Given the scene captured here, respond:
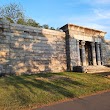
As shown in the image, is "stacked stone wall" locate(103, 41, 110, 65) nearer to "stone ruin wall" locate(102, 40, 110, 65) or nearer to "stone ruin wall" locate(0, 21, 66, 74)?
"stone ruin wall" locate(102, 40, 110, 65)

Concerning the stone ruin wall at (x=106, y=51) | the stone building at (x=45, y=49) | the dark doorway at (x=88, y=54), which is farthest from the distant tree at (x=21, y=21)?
the stone ruin wall at (x=106, y=51)

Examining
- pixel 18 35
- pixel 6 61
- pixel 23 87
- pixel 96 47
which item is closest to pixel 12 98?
pixel 23 87

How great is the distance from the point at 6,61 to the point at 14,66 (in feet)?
2.59

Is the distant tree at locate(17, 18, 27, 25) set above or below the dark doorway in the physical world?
above

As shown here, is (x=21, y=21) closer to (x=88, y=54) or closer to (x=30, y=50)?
(x=88, y=54)

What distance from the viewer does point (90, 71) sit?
52.3 feet

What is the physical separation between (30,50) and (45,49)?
1.59 meters

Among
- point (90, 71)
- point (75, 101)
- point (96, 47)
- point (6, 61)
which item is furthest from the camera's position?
point (96, 47)

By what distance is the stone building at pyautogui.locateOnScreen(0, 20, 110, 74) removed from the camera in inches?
523

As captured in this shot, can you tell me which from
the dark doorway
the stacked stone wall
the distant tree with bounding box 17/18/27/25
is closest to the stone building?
the dark doorway

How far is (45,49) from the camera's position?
15.5m

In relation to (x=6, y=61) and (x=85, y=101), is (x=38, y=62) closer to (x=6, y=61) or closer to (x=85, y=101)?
(x=6, y=61)

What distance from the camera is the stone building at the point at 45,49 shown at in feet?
43.6

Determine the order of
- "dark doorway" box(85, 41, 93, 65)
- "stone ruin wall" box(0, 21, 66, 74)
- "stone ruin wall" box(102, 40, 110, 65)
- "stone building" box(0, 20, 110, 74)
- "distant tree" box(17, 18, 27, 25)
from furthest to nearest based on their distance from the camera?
"distant tree" box(17, 18, 27, 25)
"stone ruin wall" box(102, 40, 110, 65)
"dark doorway" box(85, 41, 93, 65)
"stone building" box(0, 20, 110, 74)
"stone ruin wall" box(0, 21, 66, 74)
